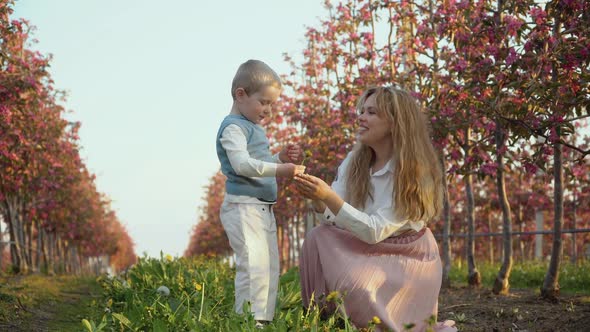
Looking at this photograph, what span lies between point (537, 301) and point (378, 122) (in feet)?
13.5

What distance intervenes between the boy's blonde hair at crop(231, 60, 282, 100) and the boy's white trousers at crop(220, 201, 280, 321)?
754mm

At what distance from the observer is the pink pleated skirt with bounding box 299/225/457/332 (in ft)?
13.1

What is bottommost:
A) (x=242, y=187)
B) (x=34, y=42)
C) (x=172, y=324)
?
(x=172, y=324)

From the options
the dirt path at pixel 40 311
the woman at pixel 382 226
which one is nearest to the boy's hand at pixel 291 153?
the woman at pixel 382 226

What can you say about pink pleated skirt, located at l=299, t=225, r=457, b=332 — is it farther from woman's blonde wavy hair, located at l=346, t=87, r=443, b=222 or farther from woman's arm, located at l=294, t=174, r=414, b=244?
woman's blonde wavy hair, located at l=346, t=87, r=443, b=222

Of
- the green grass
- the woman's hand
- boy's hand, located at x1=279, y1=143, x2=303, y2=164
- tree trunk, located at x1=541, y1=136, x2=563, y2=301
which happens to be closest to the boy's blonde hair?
boy's hand, located at x1=279, y1=143, x2=303, y2=164

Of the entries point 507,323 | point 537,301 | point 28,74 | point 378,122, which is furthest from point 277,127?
point 378,122

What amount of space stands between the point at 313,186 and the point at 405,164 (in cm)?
62

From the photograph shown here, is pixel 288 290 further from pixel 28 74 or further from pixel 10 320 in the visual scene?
pixel 28 74

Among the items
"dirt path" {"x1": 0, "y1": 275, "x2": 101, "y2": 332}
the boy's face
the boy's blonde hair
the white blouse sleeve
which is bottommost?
"dirt path" {"x1": 0, "y1": 275, "x2": 101, "y2": 332}

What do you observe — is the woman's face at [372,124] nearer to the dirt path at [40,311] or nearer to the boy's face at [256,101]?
the boy's face at [256,101]

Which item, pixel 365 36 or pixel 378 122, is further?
pixel 365 36

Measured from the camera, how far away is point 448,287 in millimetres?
9836

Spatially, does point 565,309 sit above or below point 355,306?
below
